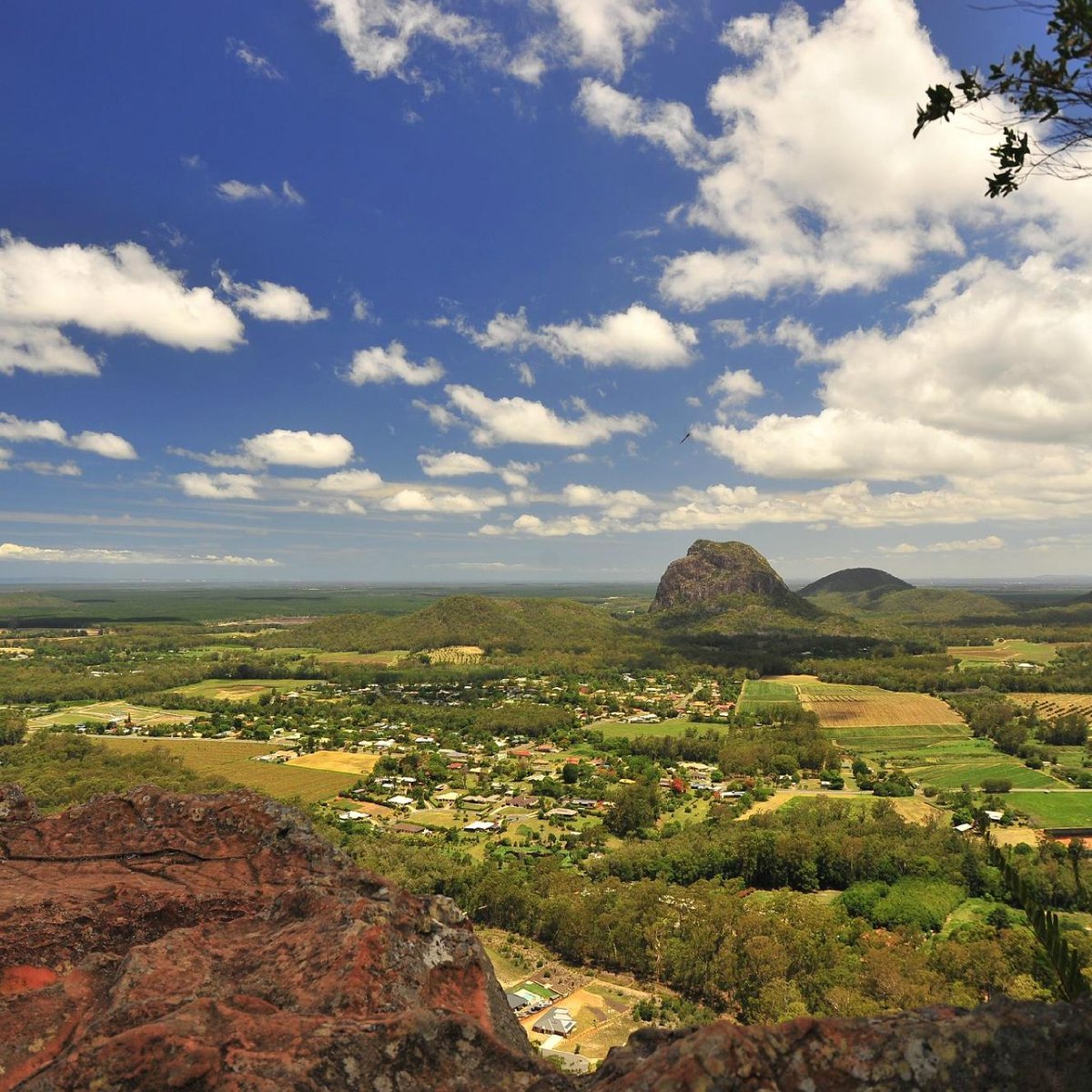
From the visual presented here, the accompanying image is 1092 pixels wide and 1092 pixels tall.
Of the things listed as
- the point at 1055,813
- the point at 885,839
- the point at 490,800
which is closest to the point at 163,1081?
the point at 885,839

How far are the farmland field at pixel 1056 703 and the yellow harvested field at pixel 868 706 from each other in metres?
16.3

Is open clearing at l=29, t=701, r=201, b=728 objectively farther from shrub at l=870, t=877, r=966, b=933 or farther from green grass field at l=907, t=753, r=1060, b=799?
green grass field at l=907, t=753, r=1060, b=799

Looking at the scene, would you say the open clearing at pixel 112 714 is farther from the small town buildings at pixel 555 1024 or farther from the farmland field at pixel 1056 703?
the farmland field at pixel 1056 703

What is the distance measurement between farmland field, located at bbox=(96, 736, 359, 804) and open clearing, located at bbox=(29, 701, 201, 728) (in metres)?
19.6

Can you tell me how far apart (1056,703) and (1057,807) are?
3246 inches

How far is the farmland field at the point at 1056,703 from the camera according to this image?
138500 millimetres

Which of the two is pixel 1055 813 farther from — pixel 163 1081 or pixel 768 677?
pixel 768 677

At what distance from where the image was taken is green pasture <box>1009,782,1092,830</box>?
77250 millimetres

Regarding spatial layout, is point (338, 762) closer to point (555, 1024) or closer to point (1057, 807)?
point (555, 1024)

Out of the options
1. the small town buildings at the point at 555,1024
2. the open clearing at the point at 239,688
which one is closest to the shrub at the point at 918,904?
the small town buildings at the point at 555,1024

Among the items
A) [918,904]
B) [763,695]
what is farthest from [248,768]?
[763,695]

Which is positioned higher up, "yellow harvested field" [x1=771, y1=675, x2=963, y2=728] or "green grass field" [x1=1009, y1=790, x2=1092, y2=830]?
"green grass field" [x1=1009, y1=790, x2=1092, y2=830]

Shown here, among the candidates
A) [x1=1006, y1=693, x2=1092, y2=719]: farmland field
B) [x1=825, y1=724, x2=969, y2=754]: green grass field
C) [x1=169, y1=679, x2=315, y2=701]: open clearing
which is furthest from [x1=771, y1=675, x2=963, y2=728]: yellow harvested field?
[x1=169, y1=679, x2=315, y2=701]: open clearing

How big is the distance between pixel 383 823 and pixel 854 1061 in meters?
79.1
